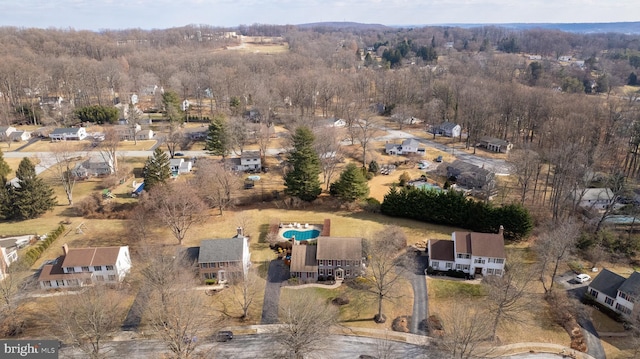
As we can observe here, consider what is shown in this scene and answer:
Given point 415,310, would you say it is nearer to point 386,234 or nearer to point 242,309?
point 386,234

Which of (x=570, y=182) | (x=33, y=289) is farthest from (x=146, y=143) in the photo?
(x=570, y=182)

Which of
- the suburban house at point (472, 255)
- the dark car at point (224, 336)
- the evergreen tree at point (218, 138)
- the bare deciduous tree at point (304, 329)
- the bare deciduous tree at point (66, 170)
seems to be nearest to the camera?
the bare deciduous tree at point (304, 329)

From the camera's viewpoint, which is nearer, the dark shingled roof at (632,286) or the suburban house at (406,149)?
the dark shingled roof at (632,286)

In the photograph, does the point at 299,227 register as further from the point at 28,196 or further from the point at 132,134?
the point at 132,134

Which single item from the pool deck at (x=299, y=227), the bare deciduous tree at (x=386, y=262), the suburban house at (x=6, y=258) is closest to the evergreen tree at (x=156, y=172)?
the suburban house at (x=6, y=258)

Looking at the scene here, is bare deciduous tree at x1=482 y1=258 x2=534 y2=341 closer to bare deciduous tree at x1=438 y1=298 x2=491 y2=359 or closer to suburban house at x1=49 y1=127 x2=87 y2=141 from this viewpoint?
bare deciduous tree at x1=438 y1=298 x2=491 y2=359

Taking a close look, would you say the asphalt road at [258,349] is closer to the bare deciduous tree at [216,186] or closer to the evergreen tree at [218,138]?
the bare deciduous tree at [216,186]

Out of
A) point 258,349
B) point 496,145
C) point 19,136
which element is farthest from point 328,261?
point 19,136

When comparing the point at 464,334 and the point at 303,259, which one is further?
the point at 303,259
